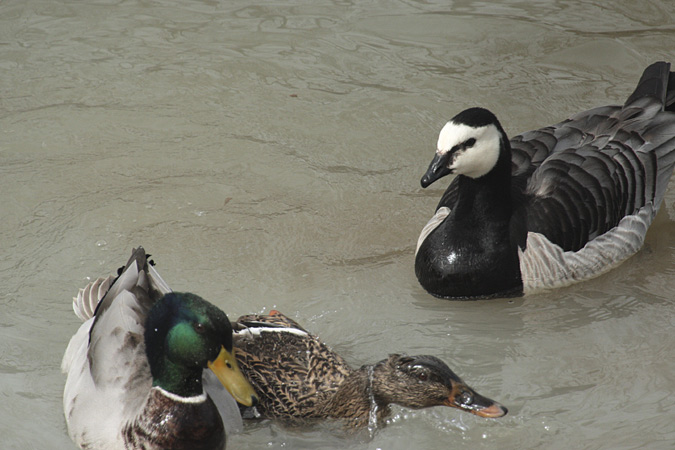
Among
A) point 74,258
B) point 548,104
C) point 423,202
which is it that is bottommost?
point 74,258

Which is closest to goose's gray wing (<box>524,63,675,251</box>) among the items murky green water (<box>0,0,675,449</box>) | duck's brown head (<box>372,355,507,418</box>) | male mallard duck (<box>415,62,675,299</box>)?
male mallard duck (<box>415,62,675,299</box>)

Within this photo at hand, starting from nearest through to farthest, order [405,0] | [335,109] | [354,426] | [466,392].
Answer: [466,392] < [354,426] < [335,109] < [405,0]

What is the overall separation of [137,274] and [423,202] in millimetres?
2876

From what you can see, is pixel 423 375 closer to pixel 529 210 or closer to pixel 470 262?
Result: pixel 470 262

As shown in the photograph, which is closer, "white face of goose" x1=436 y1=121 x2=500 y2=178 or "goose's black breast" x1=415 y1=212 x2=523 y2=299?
"white face of goose" x1=436 y1=121 x2=500 y2=178

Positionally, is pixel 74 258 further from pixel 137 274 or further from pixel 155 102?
pixel 155 102

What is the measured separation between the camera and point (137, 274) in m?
4.54

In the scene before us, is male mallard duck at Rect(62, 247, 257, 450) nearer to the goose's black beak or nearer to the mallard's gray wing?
the mallard's gray wing

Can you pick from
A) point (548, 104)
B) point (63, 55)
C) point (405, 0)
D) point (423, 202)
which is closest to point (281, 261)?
point (423, 202)

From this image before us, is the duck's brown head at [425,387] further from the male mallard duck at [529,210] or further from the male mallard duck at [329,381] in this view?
the male mallard duck at [529,210]

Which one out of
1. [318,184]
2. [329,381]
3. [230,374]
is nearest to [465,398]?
[329,381]

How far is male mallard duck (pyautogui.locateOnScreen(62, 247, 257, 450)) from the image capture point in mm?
4031

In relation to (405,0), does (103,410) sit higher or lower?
lower

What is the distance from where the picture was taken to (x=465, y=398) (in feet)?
13.5
